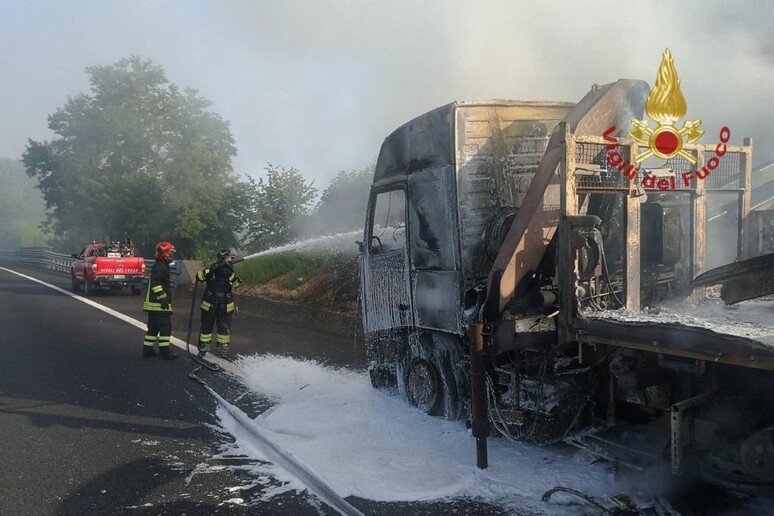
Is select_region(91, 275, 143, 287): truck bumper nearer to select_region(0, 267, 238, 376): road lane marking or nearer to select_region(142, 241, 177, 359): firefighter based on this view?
select_region(0, 267, 238, 376): road lane marking

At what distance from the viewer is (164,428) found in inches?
200

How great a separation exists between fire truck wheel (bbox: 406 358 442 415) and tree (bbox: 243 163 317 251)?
452 inches

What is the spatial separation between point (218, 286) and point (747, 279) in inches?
255

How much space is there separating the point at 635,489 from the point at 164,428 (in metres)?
3.56

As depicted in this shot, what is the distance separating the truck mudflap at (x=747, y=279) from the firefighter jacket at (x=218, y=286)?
6220 mm

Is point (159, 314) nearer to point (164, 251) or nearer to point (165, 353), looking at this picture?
point (165, 353)

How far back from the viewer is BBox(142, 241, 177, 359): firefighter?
26.7ft

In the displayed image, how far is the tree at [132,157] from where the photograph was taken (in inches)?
1053

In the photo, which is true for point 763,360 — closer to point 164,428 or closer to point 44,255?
point 164,428

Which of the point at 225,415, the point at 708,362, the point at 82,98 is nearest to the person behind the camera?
the point at 708,362

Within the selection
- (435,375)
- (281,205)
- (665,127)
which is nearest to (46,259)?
(281,205)

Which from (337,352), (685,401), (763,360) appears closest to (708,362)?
(685,401)

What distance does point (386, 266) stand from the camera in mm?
5645

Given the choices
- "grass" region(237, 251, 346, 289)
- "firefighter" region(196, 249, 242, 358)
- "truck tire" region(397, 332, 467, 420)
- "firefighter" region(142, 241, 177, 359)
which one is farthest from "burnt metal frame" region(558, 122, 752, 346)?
"grass" region(237, 251, 346, 289)
